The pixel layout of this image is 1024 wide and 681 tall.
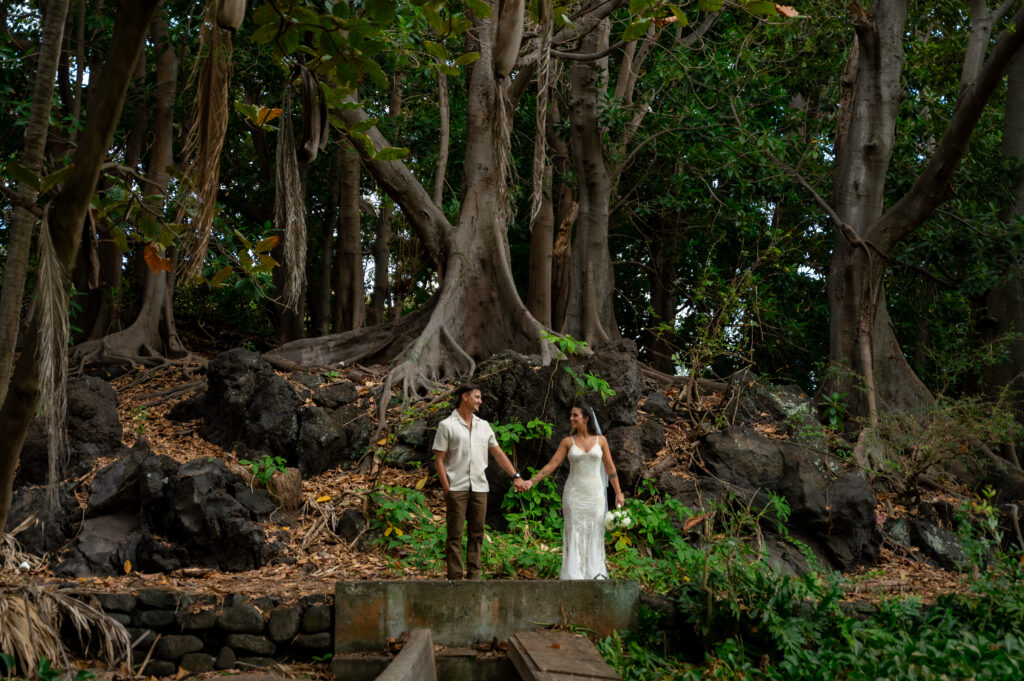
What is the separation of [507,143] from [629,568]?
418cm

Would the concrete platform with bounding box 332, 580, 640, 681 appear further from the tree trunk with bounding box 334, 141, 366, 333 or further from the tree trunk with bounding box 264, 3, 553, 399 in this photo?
the tree trunk with bounding box 334, 141, 366, 333

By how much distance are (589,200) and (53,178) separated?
11157 millimetres

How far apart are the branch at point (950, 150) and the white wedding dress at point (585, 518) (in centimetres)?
698

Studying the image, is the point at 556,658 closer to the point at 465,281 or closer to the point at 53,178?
the point at 53,178

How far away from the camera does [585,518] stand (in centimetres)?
825

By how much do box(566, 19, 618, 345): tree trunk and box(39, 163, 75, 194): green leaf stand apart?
10518 millimetres

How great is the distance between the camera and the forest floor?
8.08 meters

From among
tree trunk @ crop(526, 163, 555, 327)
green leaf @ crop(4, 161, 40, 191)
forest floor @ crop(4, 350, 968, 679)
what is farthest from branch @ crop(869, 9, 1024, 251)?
green leaf @ crop(4, 161, 40, 191)

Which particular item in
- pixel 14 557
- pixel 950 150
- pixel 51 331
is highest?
pixel 950 150

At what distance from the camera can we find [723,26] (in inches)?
684

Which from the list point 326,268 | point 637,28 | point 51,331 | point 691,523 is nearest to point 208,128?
point 51,331

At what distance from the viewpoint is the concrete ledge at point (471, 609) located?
6980 mm

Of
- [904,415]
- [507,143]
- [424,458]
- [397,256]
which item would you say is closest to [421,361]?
[424,458]

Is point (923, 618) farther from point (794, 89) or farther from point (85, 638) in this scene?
point (794, 89)
